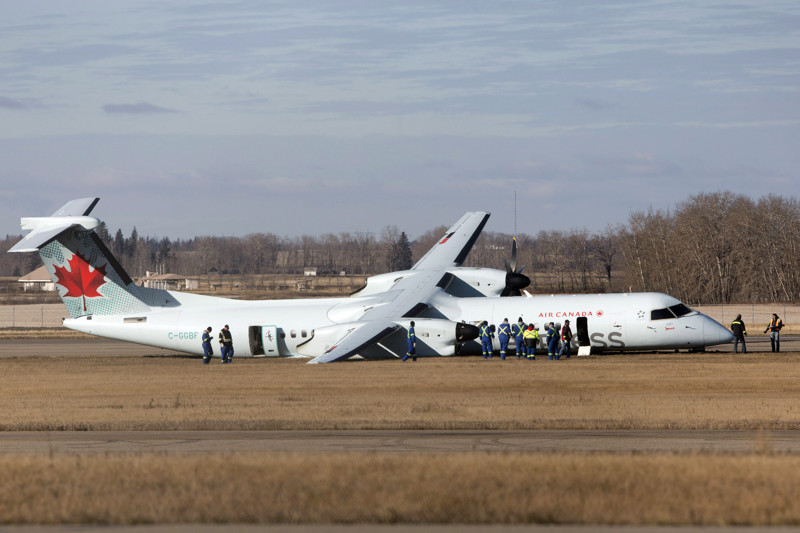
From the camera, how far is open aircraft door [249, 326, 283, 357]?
35.5m

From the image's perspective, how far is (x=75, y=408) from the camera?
2298cm

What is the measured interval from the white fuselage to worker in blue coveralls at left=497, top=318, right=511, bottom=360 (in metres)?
0.43

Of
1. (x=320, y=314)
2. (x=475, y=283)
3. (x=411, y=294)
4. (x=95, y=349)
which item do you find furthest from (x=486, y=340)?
(x=95, y=349)

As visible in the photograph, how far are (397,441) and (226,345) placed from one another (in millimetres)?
19929

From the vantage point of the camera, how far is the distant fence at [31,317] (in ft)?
247

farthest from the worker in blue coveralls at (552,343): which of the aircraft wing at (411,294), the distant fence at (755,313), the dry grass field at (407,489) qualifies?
the distant fence at (755,313)

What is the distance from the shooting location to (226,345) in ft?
115

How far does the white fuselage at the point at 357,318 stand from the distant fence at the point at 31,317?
131 feet

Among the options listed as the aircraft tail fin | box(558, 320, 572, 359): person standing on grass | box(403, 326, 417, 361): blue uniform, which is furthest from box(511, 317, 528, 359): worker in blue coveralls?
the aircraft tail fin

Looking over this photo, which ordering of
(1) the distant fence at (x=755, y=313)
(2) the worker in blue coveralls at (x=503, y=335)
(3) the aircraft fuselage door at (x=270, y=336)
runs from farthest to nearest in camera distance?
1. (1) the distant fence at (x=755, y=313)
2. (3) the aircraft fuselage door at (x=270, y=336)
3. (2) the worker in blue coveralls at (x=503, y=335)

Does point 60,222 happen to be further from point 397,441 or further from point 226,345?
point 397,441

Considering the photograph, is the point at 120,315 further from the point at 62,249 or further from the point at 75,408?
the point at 75,408

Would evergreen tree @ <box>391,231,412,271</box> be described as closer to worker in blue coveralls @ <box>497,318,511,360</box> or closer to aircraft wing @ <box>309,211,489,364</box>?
aircraft wing @ <box>309,211,489,364</box>

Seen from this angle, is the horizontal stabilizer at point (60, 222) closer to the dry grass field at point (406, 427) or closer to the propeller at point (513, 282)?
the dry grass field at point (406, 427)
